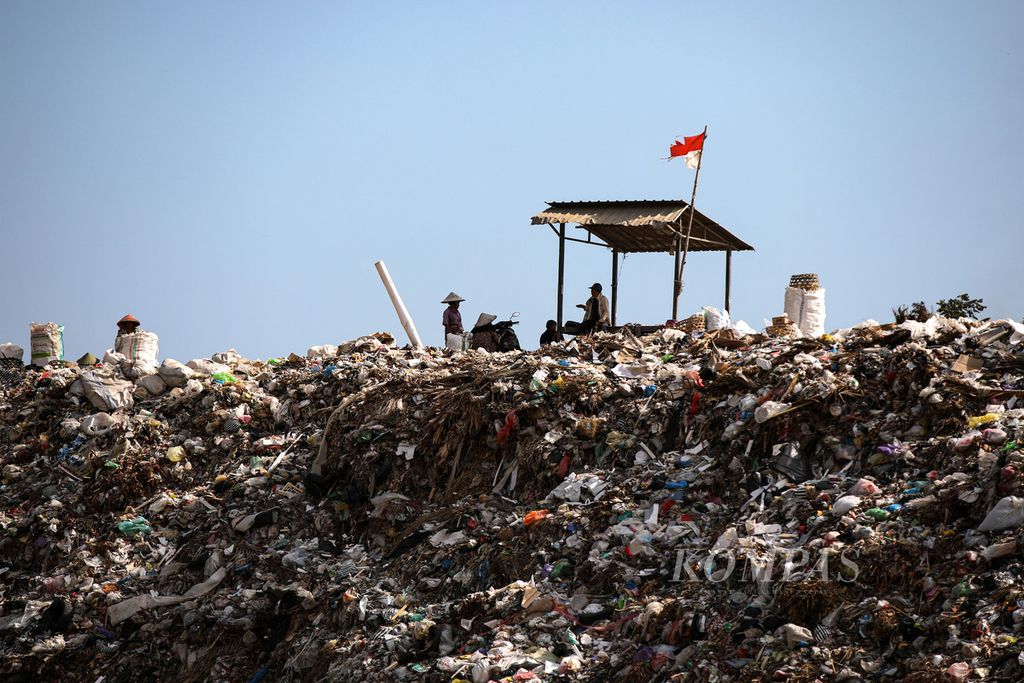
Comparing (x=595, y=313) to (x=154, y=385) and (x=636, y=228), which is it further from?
(x=154, y=385)

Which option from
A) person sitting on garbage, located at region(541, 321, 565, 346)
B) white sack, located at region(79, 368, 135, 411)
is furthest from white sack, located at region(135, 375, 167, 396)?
person sitting on garbage, located at region(541, 321, 565, 346)

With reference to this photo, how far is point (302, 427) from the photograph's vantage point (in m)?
11.4

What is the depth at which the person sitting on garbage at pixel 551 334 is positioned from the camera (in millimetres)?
14516

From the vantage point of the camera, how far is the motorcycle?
14188 millimetres

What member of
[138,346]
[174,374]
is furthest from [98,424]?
[138,346]

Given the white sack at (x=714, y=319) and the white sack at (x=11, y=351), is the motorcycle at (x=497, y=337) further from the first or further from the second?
the white sack at (x=11, y=351)

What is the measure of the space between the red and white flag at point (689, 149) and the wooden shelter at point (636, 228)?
2.84ft

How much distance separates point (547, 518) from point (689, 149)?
8.94 m

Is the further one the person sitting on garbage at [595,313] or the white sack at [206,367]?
the person sitting on garbage at [595,313]

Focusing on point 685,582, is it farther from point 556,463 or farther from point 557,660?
point 556,463

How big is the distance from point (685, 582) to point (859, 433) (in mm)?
1998

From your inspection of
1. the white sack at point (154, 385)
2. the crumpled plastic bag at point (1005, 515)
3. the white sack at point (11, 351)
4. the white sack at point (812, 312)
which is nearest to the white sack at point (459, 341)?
the white sack at point (154, 385)

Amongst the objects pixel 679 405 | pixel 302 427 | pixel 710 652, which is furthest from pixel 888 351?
pixel 302 427

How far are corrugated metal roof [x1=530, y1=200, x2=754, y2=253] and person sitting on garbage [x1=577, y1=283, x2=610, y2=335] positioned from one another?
41.0 inches
